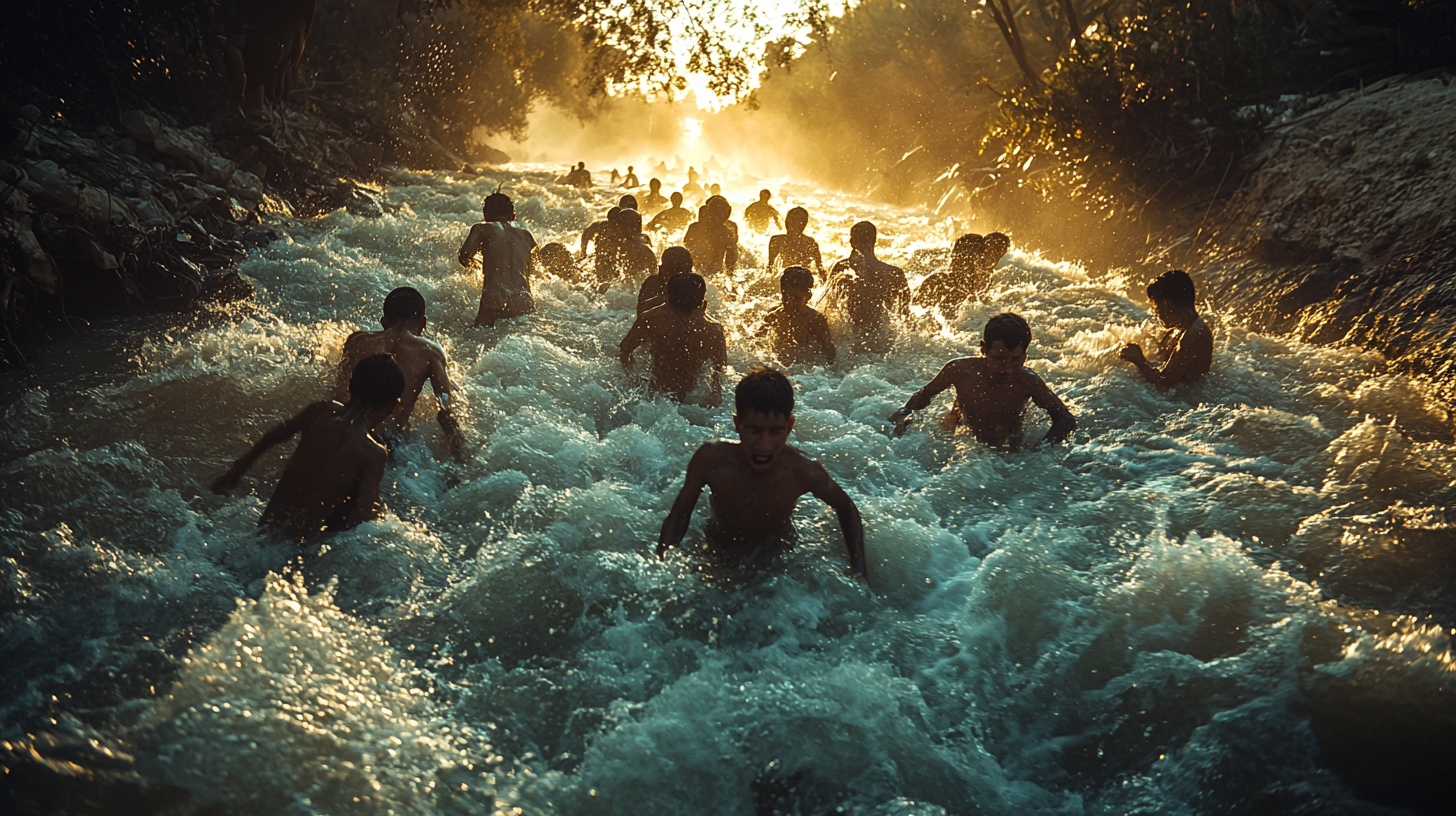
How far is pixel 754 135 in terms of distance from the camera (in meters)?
58.1

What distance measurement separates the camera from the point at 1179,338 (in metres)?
6.04

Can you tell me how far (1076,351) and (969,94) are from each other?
20.3m

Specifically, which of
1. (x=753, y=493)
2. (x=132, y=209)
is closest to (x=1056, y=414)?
(x=753, y=493)

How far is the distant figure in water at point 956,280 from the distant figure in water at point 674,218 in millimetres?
5627

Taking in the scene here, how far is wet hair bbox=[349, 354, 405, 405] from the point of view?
373 centimetres

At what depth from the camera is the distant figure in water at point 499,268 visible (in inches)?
317

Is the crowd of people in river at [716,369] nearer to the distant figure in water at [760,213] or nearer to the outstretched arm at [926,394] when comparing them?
the outstretched arm at [926,394]

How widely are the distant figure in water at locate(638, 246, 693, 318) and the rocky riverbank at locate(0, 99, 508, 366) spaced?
4407 millimetres

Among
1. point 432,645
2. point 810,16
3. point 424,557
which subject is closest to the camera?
point 432,645

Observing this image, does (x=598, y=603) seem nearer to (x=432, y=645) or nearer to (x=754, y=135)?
(x=432, y=645)

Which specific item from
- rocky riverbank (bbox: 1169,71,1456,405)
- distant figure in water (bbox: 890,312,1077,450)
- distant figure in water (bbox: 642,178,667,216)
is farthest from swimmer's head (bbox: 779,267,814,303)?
distant figure in water (bbox: 642,178,667,216)

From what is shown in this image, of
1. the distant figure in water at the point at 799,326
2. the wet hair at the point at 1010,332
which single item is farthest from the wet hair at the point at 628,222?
the wet hair at the point at 1010,332

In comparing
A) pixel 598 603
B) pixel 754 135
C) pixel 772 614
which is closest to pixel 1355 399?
pixel 772 614

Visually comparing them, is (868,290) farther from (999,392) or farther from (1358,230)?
(1358,230)
